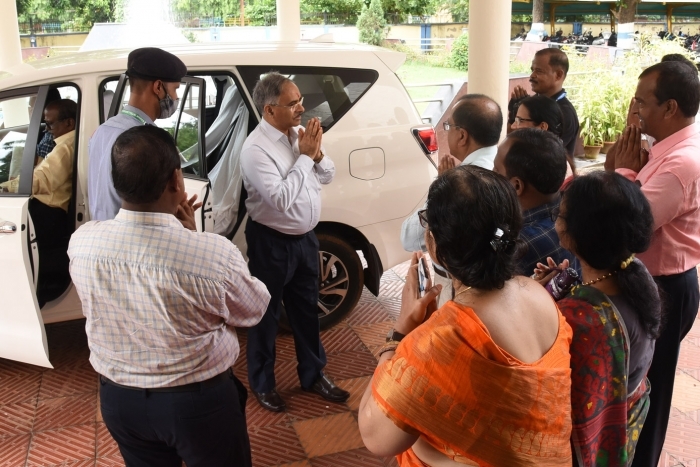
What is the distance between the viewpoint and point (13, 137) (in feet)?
14.5

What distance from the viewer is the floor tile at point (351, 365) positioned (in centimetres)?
448

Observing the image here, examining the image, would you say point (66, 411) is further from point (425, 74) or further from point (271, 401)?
point (425, 74)

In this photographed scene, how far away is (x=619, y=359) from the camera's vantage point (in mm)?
2041

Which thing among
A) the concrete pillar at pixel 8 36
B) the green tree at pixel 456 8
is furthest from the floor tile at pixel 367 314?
the green tree at pixel 456 8

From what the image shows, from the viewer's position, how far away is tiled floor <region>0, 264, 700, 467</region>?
11.9 feet

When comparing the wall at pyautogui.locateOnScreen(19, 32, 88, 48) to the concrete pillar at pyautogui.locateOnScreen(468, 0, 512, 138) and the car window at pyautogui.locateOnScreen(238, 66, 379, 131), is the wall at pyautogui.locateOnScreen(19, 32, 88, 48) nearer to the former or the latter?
the concrete pillar at pyautogui.locateOnScreen(468, 0, 512, 138)

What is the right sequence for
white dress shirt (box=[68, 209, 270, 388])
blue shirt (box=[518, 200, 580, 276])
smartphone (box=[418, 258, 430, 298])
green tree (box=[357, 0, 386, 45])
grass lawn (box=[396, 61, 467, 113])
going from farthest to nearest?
green tree (box=[357, 0, 386, 45]) < grass lawn (box=[396, 61, 467, 113]) < blue shirt (box=[518, 200, 580, 276]) < white dress shirt (box=[68, 209, 270, 388]) < smartphone (box=[418, 258, 430, 298])

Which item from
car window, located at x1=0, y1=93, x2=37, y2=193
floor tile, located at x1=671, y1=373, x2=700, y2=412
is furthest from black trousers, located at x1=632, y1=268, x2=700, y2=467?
car window, located at x1=0, y1=93, x2=37, y2=193

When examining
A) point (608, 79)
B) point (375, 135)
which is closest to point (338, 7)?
point (608, 79)

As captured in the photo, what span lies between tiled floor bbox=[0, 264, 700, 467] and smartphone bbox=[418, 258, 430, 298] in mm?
1870

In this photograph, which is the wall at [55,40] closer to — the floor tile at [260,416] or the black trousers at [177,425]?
the floor tile at [260,416]

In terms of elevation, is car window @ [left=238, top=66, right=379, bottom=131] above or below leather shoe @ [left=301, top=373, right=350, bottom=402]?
above

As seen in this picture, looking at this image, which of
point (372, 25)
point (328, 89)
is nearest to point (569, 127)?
point (328, 89)

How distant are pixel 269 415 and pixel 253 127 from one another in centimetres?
180
